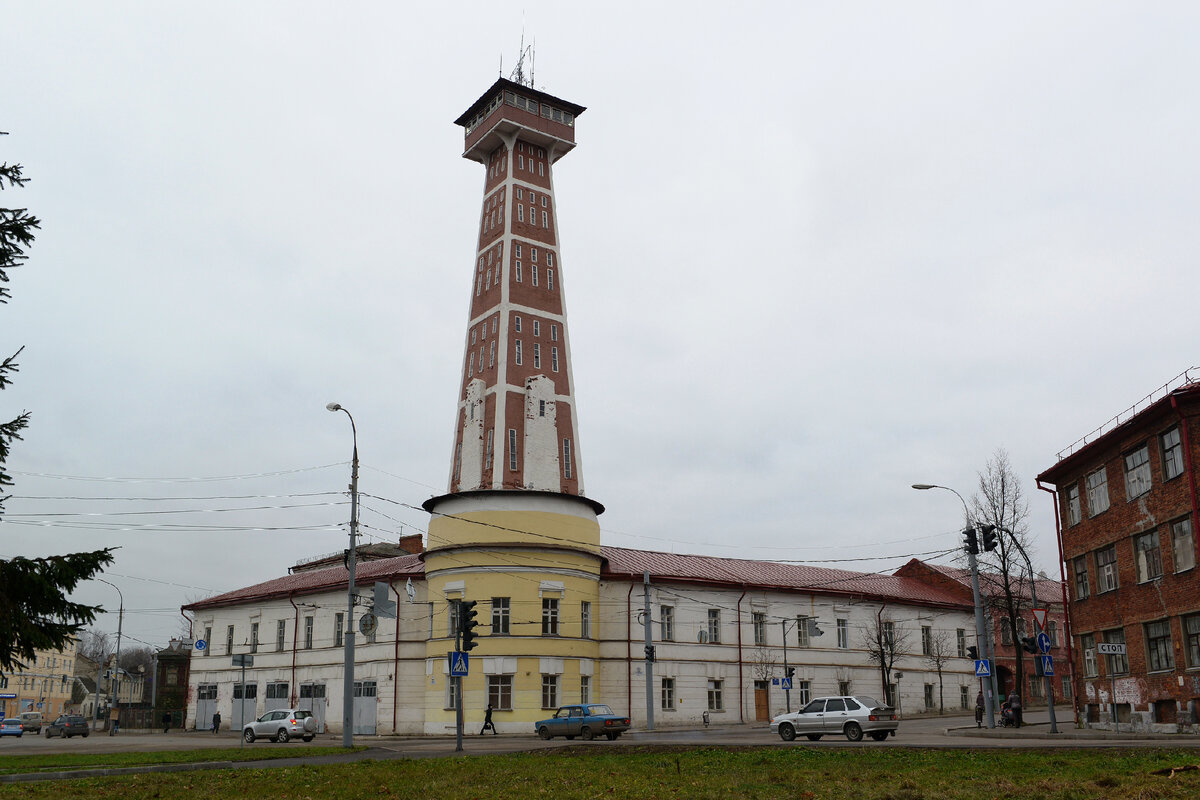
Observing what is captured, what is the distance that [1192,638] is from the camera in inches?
1128

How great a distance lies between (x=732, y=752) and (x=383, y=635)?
3026 cm

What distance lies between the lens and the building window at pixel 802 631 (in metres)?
56.6

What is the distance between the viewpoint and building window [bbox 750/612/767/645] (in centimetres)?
5500

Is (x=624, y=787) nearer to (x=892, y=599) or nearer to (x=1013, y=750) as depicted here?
(x=1013, y=750)

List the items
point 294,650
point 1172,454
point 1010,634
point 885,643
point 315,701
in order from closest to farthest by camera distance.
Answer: point 1172,454
point 315,701
point 294,650
point 885,643
point 1010,634

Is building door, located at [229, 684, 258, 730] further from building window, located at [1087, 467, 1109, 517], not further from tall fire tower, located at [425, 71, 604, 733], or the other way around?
building window, located at [1087, 467, 1109, 517]

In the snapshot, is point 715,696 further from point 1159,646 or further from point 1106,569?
point 1159,646

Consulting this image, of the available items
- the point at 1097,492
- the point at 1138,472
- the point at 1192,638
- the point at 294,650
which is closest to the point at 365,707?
the point at 294,650

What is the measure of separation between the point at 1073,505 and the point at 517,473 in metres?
24.8

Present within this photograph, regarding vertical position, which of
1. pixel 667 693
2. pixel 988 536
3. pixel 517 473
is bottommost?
pixel 667 693

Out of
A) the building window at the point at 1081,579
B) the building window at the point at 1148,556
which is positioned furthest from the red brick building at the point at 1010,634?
the building window at the point at 1148,556

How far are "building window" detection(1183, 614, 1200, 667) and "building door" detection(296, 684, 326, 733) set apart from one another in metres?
39.9

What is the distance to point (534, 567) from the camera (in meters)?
46.6

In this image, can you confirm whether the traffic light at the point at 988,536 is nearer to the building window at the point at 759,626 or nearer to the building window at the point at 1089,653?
the building window at the point at 1089,653
